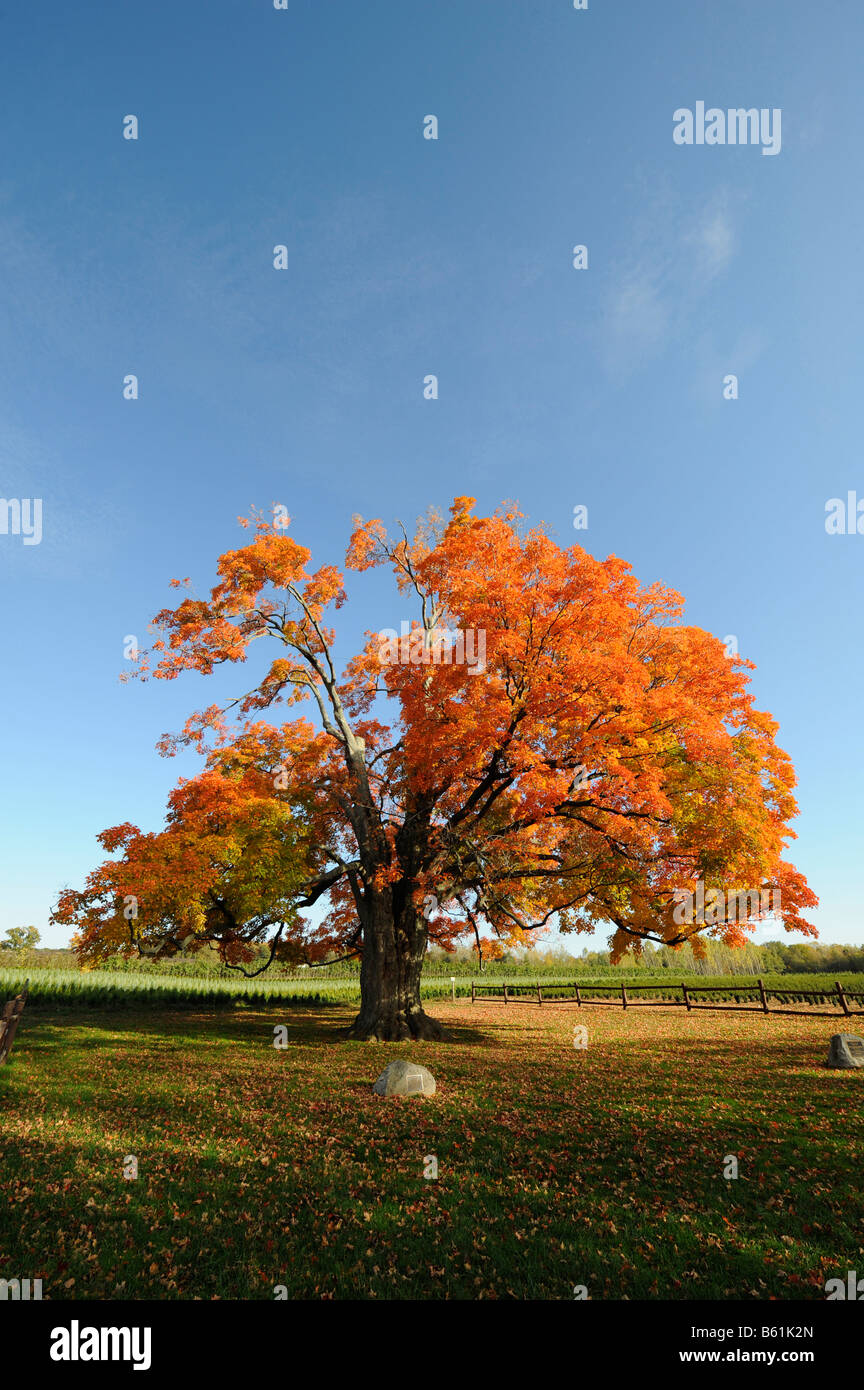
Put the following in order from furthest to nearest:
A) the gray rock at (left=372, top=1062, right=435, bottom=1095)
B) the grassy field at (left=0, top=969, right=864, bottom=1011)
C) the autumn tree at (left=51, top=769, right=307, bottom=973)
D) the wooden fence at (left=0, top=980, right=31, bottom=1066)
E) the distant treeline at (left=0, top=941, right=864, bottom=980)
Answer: the distant treeline at (left=0, top=941, right=864, bottom=980), the grassy field at (left=0, top=969, right=864, bottom=1011), the autumn tree at (left=51, top=769, right=307, bottom=973), the wooden fence at (left=0, top=980, right=31, bottom=1066), the gray rock at (left=372, top=1062, right=435, bottom=1095)

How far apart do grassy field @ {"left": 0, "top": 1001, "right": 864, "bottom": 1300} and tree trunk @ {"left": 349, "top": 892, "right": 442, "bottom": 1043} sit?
174 inches

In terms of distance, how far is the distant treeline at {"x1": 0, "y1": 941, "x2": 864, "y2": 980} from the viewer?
2302 inches

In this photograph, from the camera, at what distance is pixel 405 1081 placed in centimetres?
1219

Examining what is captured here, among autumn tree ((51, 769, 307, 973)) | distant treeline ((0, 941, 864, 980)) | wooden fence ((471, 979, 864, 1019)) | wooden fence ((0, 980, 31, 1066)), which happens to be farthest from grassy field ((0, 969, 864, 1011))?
wooden fence ((0, 980, 31, 1066))

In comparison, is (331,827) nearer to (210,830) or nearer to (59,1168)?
(210,830)

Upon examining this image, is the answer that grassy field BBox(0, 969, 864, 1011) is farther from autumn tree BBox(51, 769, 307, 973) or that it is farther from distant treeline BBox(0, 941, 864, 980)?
autumn tree BBox(51, 769, 307, 973)

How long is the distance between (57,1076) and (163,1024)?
40.2 ft

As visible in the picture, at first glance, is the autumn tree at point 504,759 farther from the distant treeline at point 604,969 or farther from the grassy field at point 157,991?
the distant treeline at point 604,969

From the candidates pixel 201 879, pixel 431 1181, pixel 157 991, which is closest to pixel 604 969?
pixel 157 991

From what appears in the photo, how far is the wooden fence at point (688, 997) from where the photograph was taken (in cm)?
3061

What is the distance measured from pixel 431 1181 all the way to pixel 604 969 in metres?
92.9

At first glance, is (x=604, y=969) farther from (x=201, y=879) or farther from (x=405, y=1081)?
(x=405, y=1081)

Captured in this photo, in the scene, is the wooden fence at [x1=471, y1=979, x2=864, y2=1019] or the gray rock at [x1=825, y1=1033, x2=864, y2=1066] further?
the wooden fence at [x1=471, y1=979, x2=864, y2=1019]
